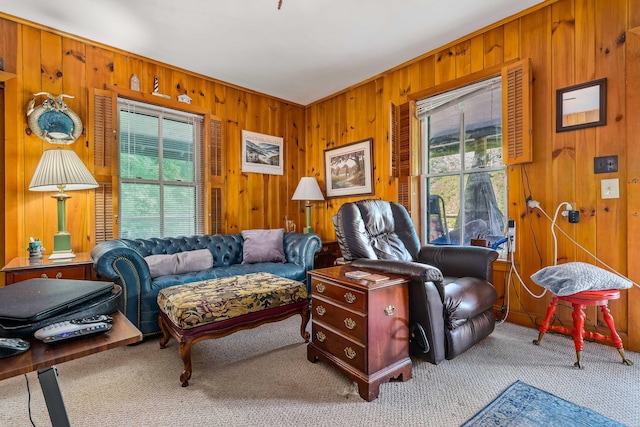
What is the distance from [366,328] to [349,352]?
22 cm

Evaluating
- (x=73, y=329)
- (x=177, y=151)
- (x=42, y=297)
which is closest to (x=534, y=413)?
(x=73, y=329)

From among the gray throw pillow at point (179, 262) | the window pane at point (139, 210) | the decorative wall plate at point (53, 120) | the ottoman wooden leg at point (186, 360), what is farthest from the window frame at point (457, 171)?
the decorative wall plate at point (53, 120)

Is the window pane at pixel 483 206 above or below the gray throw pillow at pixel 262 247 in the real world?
above

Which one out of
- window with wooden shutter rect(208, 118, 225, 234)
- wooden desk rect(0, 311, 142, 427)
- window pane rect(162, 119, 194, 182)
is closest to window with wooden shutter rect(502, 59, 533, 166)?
wooden desk rect(0, 311, 142, 427)

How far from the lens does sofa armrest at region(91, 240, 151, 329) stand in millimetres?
2209

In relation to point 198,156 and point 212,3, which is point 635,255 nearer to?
point 212,3

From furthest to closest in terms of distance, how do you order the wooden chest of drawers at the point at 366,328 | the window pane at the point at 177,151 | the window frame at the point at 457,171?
the window pane at the point at 177,151 → the window frame at the point at 457,171 → the wooden chest of drawers at the point at 366,328

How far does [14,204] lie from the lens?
260 centimetres

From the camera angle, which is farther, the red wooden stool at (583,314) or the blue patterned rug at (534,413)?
the red wooden stool at (583,314)

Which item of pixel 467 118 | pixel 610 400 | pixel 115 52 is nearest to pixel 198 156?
pixel 115 52

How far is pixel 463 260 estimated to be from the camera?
2359 millimetres

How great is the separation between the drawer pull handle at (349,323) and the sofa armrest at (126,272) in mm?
1616

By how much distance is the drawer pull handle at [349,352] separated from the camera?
1.70 meters

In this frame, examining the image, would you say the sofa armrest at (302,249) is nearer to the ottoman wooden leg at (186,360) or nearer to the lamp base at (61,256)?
the ottoman wooden leg at (186,360)
